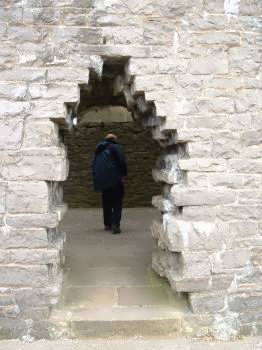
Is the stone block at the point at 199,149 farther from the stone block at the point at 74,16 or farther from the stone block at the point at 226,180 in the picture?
the stone block at the point at 74,16

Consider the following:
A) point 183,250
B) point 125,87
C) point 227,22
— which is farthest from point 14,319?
point 227,22

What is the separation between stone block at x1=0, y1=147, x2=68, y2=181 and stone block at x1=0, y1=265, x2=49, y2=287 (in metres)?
0.85

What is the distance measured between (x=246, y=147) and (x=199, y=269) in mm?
1294

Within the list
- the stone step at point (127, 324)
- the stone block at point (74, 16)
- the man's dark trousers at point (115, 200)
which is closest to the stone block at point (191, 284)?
the stone step at point (127, 324)

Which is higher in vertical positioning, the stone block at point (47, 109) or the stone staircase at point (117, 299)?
the stone block at point (47, 109)

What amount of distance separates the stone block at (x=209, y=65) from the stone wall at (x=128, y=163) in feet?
26.1

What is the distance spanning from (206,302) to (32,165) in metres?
2.16

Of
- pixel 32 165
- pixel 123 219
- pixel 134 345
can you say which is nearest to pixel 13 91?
pixel 32 165

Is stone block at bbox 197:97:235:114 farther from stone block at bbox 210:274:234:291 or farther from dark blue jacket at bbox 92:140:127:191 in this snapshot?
dark blue jacket at bbox 92:140:127:191

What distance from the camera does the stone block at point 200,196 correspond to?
14.9 ft

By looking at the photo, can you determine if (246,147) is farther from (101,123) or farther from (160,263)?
(101,123)

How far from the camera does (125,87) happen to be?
5090 millimetres

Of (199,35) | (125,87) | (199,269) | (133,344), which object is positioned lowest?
(133,344)

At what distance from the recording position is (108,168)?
8.27 m
